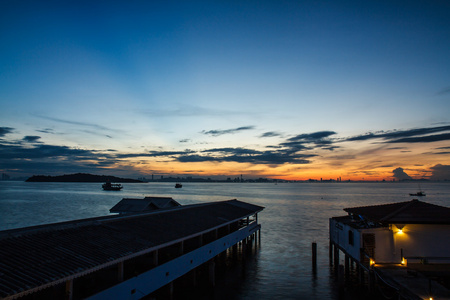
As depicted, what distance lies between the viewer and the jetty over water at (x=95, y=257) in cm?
1027

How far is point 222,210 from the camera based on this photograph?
102 feet

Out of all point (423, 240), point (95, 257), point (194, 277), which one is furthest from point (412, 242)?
point (95, 257)

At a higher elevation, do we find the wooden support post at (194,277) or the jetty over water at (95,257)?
the jetty over water at (95,257)

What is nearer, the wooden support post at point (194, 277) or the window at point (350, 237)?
the wooden support post at point (194, 277)

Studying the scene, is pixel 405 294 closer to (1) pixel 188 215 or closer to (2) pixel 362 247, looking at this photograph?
(2) pixel 362 247

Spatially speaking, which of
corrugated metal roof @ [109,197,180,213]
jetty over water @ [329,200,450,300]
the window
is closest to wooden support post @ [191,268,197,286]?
jetty over water @ [329,200,450,300]

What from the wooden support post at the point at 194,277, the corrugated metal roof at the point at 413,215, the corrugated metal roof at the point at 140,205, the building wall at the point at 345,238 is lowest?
the wooden support post at the point at 194,277

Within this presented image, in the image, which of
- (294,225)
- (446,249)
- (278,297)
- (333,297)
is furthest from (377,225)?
(294,225)

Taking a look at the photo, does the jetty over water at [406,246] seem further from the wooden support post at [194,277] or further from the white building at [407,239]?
the wooden support post at [194,277]

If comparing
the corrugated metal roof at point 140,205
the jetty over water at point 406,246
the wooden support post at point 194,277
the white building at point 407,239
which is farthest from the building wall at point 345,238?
the corrugated metal roof at point 140,205

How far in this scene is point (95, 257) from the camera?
40.2 feet

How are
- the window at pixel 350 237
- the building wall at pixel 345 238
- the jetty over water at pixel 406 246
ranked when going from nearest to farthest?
the jetty over water at pixel 406 246
the building wall at pixel 345 238
the window at pixel 350 237

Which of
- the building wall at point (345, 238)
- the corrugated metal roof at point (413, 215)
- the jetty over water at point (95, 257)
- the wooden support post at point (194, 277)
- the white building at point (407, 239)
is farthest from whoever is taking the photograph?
the wooden support post at point (194, 277)

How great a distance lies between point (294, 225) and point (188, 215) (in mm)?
39193
